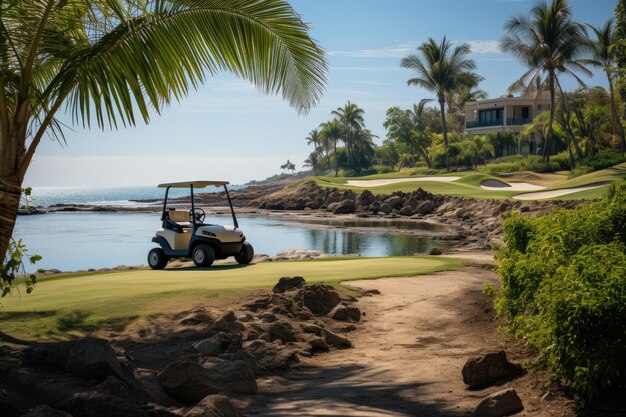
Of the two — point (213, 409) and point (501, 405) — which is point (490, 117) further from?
point (213, 409)

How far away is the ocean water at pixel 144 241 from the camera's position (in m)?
33.9

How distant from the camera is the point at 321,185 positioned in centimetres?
7606

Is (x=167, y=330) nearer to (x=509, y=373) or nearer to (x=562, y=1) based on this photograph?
(x=509, y=373)

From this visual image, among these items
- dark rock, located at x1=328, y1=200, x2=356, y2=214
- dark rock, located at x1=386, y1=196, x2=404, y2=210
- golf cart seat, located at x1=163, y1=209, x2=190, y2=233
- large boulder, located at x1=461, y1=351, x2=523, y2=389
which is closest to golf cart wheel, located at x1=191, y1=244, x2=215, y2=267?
golf cart seat, located at x1=163, y1=209, x2=190, y2=233

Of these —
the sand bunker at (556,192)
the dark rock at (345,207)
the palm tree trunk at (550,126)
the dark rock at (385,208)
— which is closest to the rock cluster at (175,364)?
the sand bunker at (556,192)

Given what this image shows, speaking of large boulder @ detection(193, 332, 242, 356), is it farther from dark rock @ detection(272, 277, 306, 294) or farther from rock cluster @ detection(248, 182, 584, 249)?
rock cluster @ detection(248, 182, 584, 249)

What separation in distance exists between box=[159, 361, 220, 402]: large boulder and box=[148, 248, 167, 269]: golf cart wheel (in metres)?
13.4

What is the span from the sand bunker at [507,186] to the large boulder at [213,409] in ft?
160

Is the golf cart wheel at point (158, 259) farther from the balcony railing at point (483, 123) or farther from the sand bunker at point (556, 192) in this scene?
the balcony railing at point (483, 123)

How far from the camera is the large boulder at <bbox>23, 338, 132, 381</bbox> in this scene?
6125 mm

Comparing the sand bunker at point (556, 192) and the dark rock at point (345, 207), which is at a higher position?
the sand bunker at point (556, 192)

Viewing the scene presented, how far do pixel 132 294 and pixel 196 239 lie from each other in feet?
22.6

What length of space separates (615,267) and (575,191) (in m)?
40.4

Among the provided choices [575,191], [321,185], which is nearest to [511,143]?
[321,185]
